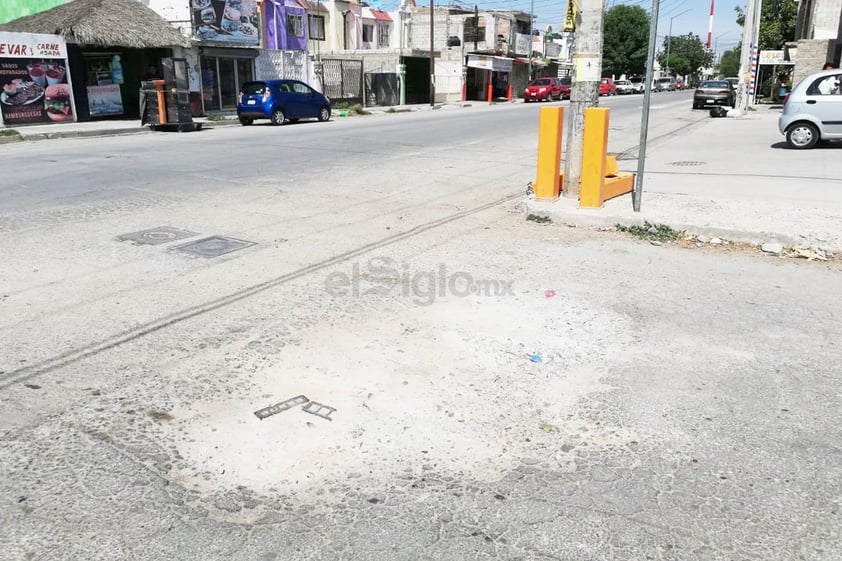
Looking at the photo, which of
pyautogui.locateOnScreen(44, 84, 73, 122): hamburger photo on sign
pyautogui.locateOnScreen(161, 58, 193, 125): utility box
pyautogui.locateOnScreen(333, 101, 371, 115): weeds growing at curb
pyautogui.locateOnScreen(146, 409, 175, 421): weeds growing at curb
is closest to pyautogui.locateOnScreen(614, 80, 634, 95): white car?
pyautogui.locateOnScreen(333, 101, 371, 115): weeds growing at curb

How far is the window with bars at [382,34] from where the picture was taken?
56275mm

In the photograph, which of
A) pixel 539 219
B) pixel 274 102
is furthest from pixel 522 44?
pixel 539 219

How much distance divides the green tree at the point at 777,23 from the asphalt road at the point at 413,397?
52.5 metres

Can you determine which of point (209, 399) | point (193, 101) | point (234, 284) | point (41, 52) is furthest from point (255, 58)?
point (209, 399)

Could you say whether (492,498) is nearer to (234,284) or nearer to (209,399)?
(209,399)

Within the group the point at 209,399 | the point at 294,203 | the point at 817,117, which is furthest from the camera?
the point at 817,117

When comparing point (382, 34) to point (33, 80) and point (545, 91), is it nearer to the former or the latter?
point (545, 91)

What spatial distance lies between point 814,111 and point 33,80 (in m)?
23.3

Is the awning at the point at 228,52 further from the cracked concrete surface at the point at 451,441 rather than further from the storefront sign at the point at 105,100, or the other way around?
the cracked concrete surface at the point at 451,441

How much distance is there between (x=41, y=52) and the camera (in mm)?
22844

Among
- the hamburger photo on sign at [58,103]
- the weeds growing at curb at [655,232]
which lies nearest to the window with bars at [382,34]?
the hamburger photo on sign at [58,103]

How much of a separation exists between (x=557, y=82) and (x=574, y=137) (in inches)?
1777

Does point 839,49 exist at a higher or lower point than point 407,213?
higher

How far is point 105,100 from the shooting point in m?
26.2
